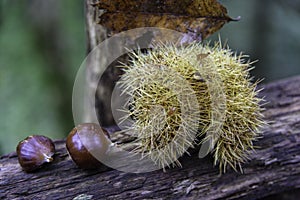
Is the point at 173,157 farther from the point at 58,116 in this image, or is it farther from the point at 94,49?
the point at 58,116

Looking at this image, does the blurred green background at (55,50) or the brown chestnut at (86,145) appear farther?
the blurred green background at (55,50)

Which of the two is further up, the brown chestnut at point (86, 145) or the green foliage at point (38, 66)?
the green foliage at point (38, 66)

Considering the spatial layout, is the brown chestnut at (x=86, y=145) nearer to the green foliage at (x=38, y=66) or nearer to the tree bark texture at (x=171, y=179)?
the tree bark texture at (x=171, y=179)

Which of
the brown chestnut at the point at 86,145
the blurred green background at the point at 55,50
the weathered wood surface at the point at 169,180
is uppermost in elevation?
the blurred green background at the point at 55,50

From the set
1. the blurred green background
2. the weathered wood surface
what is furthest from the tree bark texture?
the blurred green background

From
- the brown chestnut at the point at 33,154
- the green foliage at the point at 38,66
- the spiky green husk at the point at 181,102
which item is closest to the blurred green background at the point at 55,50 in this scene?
the green foliage at the point at 38,66

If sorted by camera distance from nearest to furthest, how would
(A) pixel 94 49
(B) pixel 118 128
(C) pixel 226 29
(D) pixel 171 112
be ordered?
(D) pixel 171 112, (B) pixel 118 128, (A) pixel 94 49, (C) pixel 226 29

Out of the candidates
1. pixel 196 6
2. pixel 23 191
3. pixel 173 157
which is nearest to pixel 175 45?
pixel 196 6
